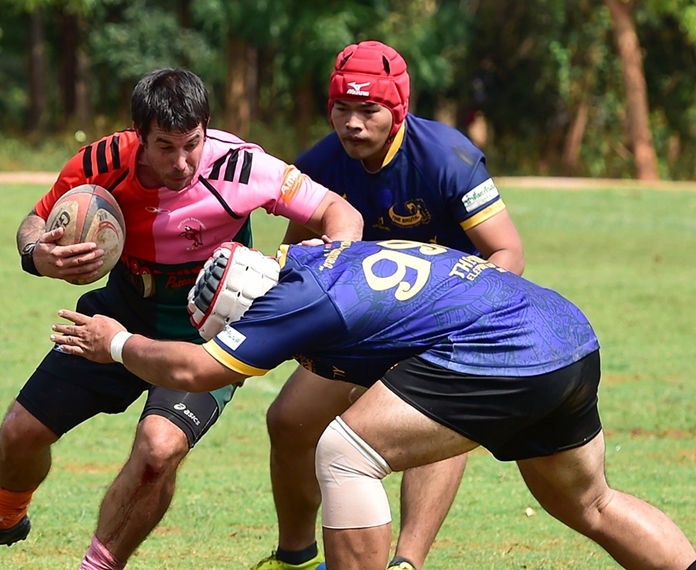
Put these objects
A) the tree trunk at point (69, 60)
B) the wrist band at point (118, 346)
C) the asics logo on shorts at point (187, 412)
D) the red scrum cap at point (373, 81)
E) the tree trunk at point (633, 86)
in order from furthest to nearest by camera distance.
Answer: the tree trunk at point (69, 60)
the tree trunk at point (633, 86)
the red scrum cap at point (373, 81)
the asics logo on shorts at point (187, 412)
the wrist band at point (118, 346)

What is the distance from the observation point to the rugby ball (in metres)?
5.27

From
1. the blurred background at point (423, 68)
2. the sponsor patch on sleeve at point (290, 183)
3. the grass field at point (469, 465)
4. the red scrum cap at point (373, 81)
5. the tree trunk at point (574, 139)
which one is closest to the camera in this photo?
the sponsor patch on sleeve at point (290, 183)

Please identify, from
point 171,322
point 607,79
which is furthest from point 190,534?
point 607,79

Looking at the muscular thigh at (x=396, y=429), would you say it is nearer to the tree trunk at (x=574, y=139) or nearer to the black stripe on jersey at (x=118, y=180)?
the black stripe on jersey at (x=118, y=180)

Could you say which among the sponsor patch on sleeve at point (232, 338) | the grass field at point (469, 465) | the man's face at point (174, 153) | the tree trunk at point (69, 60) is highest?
the man's face at point (174, 153)

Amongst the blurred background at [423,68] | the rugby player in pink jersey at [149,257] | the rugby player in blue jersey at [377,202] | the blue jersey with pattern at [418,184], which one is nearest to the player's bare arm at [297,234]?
the rugby player in blue jersey at [377,202]

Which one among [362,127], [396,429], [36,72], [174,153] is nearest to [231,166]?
[174,153]

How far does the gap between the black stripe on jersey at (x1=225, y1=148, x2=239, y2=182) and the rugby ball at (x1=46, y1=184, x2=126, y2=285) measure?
0.47 meters

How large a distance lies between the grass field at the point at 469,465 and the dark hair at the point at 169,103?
210cm

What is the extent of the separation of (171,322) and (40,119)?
32.8 meters

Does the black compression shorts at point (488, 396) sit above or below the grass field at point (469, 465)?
above

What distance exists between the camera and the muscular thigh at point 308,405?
18.6ft

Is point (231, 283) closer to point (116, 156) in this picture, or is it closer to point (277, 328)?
point (277, 328)

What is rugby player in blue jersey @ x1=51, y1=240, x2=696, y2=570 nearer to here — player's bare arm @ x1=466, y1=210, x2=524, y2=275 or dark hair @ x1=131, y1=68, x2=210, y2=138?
dark hair @ x1=131, y1=68, x2=210, y2=138
